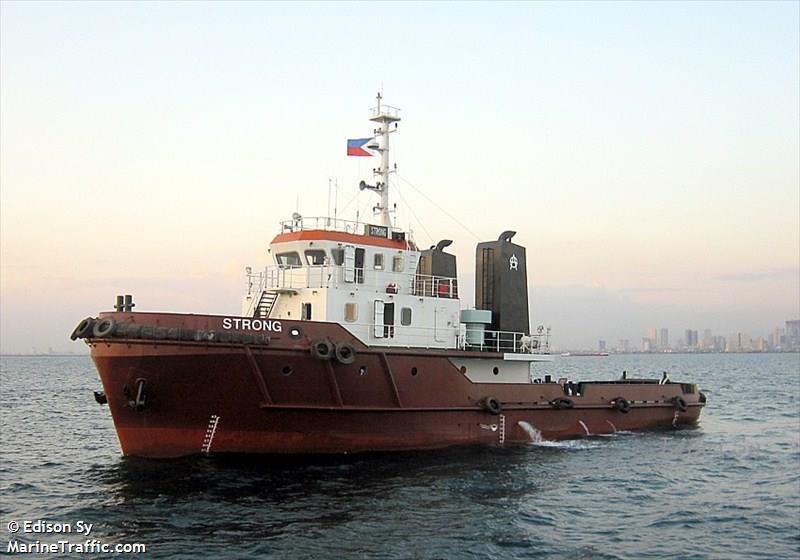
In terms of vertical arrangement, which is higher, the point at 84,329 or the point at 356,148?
the point at 356,148

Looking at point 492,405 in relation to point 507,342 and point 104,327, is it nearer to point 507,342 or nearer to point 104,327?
point 507,342

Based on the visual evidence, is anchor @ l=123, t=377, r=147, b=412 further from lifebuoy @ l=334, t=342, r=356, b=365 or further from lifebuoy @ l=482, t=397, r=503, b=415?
lifebuoy @ l=482, t=397, r=503, b=415

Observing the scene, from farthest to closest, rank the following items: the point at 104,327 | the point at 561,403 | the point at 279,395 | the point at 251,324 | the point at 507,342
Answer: the point at 507,342 < the point at 561,403 < the point at 279,395 < the point at 251,324 < the point at 104,327

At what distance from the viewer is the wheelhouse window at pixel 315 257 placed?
1895 centimetres

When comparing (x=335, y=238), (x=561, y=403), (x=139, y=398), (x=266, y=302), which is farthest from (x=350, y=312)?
(x=561, y=403)

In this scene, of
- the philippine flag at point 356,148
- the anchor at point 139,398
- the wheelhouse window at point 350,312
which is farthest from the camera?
the philippine flag at point 356,148

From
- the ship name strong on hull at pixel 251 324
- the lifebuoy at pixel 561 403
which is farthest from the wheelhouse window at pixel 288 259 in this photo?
the lifebuoy at pixel 561 403

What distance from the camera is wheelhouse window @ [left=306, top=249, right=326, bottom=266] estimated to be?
18953 mm

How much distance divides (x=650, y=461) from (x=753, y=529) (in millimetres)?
5873

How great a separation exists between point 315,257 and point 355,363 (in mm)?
3209

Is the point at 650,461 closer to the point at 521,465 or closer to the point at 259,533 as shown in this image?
the point at 521,465

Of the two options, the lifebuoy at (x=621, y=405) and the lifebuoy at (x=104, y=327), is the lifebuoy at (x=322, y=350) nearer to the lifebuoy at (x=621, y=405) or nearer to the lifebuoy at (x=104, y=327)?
the lifebuoy at (x=104, y=327)

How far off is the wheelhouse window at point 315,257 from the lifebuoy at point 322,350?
2975 mm

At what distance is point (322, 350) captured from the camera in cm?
1647
